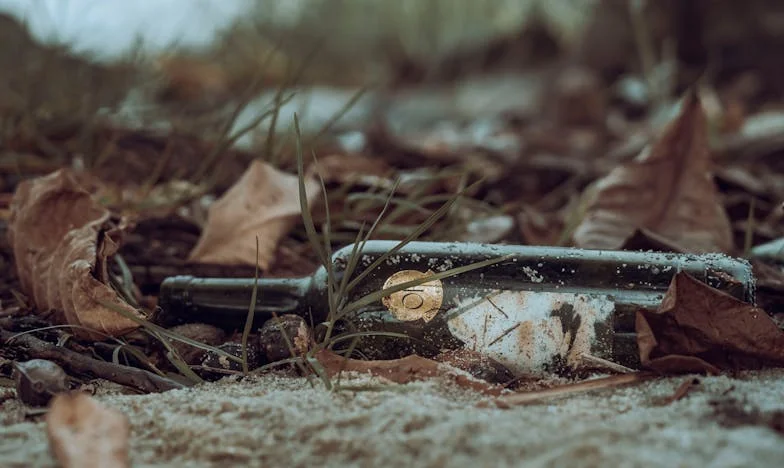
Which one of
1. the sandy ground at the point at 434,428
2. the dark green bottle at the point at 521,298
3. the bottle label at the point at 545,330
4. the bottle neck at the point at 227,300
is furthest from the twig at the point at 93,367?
the bottle label at the point at 545,330

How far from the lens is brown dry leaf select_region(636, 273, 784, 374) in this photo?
1.18 meters

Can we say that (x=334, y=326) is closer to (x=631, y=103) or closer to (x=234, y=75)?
(x=631, y=103)

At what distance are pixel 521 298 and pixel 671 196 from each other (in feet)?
2.66

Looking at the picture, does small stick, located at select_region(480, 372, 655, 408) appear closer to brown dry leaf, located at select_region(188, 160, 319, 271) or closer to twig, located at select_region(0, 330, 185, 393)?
twig, located at select_region(0, 330, 185, 393)

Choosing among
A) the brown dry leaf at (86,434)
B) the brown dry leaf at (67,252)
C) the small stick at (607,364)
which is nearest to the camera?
the brown dry leaf at (86,434)

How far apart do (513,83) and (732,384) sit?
18.5 feet

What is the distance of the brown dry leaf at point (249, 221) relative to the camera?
1774 mm

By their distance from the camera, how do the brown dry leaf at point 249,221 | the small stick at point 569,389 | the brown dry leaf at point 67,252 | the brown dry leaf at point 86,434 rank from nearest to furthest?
the brown dry leaf at point 86,434, the small stick at point 569,389, the brown dry leaf at point 67,252, the brown dry leaf at point 249,221

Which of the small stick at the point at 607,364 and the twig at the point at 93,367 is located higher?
the small stick at the point at 607,364

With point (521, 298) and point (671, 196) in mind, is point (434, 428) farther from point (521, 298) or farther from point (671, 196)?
point (671, 196)

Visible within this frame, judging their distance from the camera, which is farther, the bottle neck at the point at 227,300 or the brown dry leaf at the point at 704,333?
the bottle neck at the point at 227,300

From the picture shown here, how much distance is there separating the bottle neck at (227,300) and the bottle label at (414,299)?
0.51 ft

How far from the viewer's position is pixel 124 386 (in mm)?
1251

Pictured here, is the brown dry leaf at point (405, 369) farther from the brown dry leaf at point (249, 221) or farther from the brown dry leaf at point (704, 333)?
the brown dry leaf at point (249, 221)
